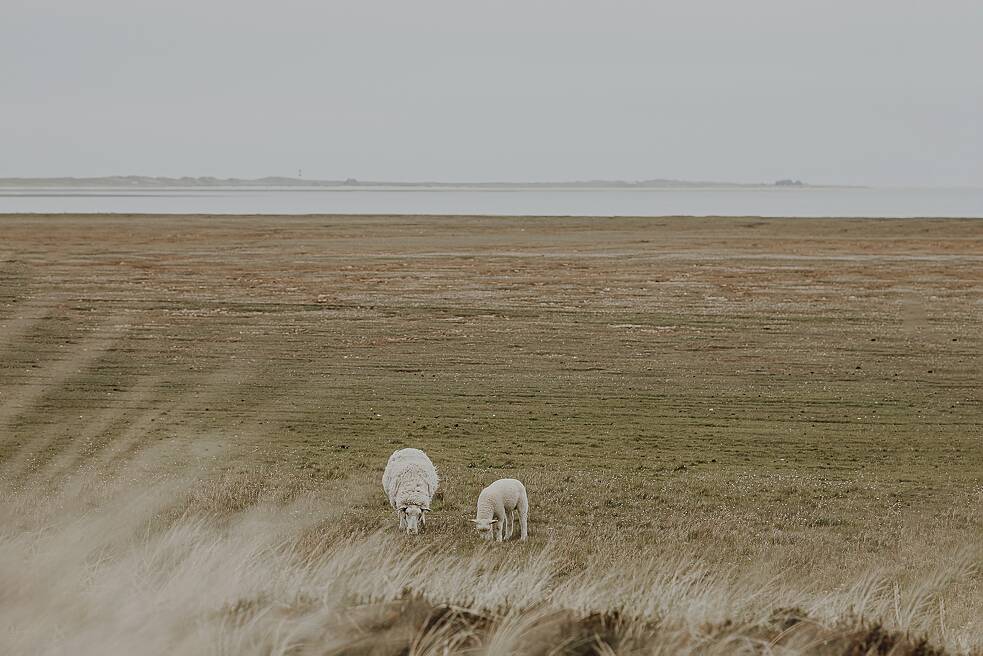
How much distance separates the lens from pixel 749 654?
3.27 meters

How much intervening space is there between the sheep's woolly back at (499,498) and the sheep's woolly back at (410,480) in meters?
0.65

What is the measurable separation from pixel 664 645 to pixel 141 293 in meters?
36.0

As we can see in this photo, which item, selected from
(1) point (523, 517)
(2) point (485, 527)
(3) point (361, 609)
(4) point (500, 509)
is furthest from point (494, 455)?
(3) point (361, 609)

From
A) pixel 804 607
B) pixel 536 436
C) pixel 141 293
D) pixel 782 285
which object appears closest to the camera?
pixel 804 607

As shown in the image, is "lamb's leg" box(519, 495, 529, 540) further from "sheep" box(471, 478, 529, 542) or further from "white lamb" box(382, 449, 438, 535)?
"white lamb" box(382, 449, 438, 535)

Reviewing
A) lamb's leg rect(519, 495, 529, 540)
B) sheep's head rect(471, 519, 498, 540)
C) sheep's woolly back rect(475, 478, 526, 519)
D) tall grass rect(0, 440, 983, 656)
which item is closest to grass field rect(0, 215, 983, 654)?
tall grass rect(0, 440, 983, 656)

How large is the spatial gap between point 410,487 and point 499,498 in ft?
3.27

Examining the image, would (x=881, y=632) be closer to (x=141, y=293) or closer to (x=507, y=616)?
(x=507, y=616)

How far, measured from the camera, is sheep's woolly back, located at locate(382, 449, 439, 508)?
444 inches

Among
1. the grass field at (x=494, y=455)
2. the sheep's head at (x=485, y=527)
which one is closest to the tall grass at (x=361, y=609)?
the grass field at (x=494, y=455)

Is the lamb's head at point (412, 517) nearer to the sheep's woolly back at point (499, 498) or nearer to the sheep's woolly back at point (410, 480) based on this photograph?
the sheep's woolly back at point (410, 480)

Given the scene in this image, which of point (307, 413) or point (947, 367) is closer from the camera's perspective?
point (307, 413)

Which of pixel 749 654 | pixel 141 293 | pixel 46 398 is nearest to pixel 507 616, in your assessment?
pixel 749 654

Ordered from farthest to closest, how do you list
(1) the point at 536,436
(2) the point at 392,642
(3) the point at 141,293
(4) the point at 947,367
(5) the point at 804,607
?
(3) the point at 141,293 → (4) the point at 947,367 → (1) the point at 536,436 → (5) the point at 804,607 → (2) the point at 392,642
